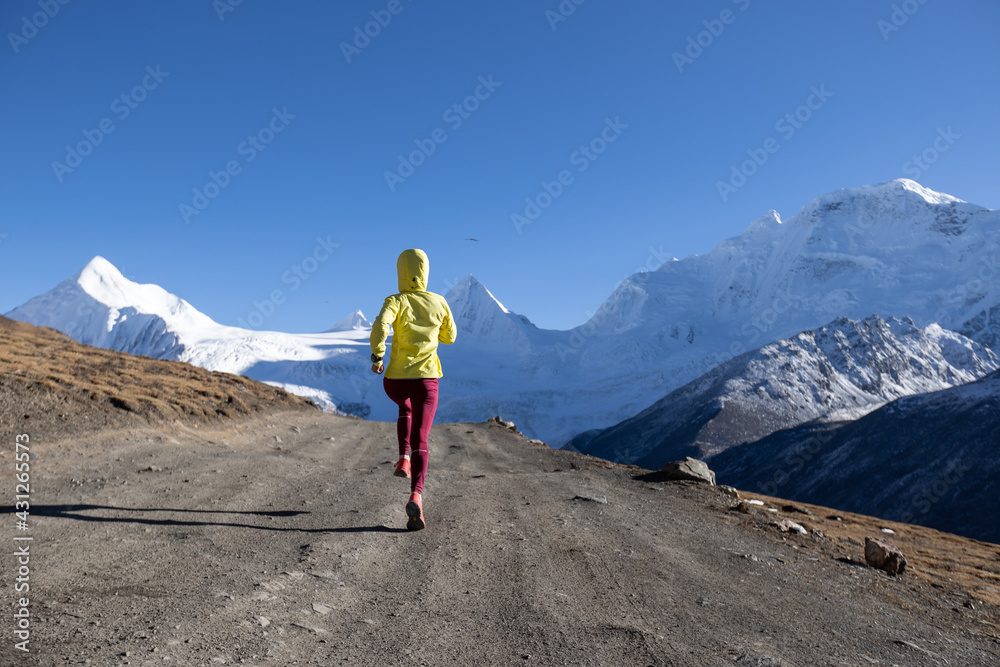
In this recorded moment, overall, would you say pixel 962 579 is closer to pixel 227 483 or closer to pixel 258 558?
pixel 258 558

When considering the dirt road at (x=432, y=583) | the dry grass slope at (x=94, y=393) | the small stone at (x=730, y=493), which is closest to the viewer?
the dirt road at (x=432, y=583)

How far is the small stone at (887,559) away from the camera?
5.94 metres

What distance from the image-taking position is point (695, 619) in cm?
387

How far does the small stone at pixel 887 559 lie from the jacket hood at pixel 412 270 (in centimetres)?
595

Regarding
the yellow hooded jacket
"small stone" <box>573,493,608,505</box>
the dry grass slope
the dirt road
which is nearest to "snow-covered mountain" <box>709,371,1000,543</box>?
"small stone" <box>573,493,608,505</box>

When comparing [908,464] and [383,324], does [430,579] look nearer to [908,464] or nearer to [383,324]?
[383,324]

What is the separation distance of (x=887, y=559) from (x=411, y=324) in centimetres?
583

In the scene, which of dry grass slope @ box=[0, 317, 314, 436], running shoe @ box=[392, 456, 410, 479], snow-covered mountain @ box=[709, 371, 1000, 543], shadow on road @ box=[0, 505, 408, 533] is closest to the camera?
shadow on road @ box=[0, 505, 408, 533]

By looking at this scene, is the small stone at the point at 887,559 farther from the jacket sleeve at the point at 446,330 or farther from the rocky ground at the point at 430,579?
the jacket sleeve at the point at 446,330

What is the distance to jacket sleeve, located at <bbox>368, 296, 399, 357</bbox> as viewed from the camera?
6227 millimetres

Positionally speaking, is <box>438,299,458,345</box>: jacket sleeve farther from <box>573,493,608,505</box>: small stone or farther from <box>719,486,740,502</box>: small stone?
<box>719,486,740,502</box>: small stone

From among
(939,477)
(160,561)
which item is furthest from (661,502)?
(939,477)

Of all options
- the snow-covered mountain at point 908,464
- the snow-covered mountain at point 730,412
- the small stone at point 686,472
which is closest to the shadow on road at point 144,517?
the small stone at point 686,472

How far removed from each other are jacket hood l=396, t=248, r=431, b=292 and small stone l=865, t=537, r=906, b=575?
19.5ft
